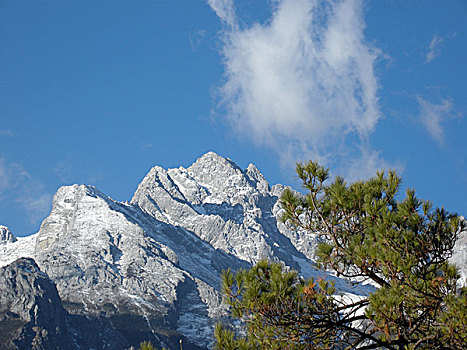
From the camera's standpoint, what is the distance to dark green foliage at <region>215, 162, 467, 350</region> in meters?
9.41

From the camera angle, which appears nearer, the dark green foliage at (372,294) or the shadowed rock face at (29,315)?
the dark green foliage at (372,294)

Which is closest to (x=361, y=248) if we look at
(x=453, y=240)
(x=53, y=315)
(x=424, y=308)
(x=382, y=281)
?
(x=382, y=281)

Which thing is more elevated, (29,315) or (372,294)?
(29,315)

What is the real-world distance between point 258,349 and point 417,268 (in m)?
4.05

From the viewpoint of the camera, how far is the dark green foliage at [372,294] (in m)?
9.41

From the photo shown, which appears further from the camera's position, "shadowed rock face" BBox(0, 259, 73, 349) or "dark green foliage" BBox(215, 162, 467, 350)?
"shadowed rock face" BBox(0, 259, 73, 349)

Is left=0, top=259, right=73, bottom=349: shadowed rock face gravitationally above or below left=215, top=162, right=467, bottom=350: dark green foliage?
above

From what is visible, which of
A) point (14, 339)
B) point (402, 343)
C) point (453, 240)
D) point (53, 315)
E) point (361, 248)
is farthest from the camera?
point (53, 315)

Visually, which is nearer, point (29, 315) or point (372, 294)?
point (372, 294)

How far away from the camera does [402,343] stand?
9461 millimetres

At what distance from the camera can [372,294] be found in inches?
366

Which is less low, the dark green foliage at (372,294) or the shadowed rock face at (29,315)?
the shadowed rock face at (29,315)

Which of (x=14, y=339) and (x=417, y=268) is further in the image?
(x=14, y=339)

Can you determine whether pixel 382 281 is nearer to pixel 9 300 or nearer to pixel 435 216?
pixel 435 216
